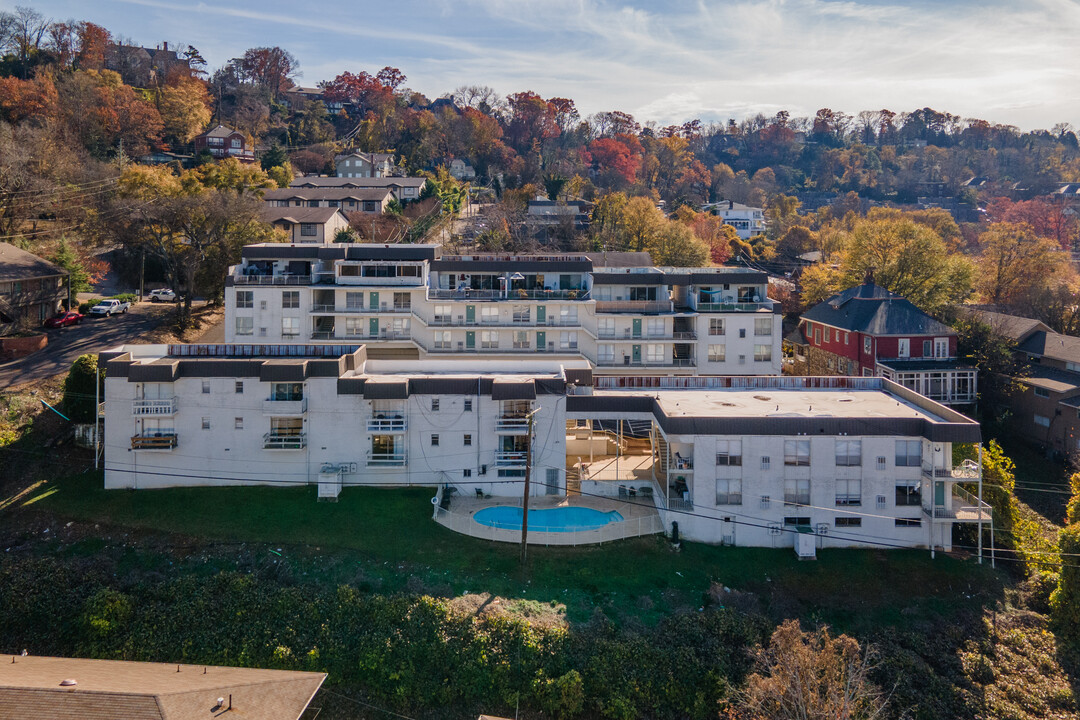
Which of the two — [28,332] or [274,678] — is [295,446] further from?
[28,332]

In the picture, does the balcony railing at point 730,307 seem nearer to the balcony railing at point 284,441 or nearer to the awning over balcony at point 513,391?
the awning over balcony at point 513,391

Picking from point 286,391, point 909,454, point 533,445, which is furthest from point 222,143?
point 909,454

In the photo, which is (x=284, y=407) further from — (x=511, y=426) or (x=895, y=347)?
(x=895, y=347)

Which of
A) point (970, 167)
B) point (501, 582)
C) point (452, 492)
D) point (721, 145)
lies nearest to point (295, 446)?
point (452, 492)

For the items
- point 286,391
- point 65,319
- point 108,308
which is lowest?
point 286,391

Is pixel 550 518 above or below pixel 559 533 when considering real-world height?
above

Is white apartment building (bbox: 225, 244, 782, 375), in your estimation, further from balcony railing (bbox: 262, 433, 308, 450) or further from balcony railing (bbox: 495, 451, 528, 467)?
balcony railing (bbox: 495, 451, 528, 467)
